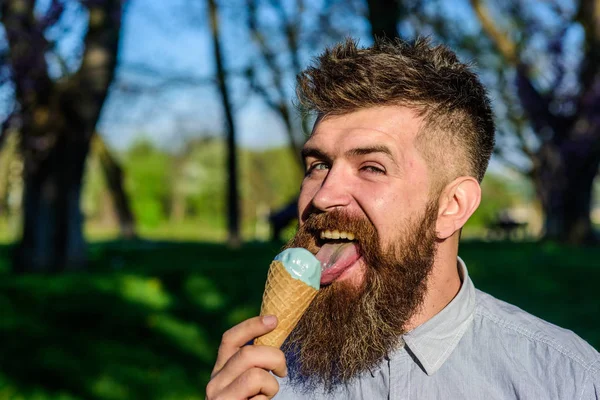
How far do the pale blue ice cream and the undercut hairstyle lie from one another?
546 millimetres

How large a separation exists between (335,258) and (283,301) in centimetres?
30

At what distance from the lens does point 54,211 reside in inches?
417

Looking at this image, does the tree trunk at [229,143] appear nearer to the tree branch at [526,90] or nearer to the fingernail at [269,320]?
the tree branch at [526,90]

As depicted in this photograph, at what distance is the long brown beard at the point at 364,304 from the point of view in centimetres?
235

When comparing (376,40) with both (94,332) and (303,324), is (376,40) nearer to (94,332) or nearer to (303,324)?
(303,324)

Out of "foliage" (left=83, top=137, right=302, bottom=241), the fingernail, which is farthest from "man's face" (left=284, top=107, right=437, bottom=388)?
"foliage" (left=83, top=137, right=302, bottom=241)

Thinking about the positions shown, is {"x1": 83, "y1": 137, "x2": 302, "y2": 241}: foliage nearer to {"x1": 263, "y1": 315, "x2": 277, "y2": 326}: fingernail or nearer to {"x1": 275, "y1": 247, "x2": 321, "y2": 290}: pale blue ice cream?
{"x1": 275, "y1": 247, "x2": 321, "y2": 290}: pale blue ice cream

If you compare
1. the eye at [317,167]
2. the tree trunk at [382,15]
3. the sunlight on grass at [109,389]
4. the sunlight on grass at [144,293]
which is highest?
the tree trunk at [382,15]

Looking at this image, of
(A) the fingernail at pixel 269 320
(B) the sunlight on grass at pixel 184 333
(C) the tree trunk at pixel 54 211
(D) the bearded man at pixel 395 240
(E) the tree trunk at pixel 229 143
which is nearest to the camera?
(A) the fingernail at pixel 269 320

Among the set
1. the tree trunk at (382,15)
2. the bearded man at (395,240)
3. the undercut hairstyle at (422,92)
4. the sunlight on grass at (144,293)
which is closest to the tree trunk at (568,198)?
the tree trunk at (382,15)

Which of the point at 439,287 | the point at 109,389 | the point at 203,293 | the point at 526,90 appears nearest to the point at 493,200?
the point at 526,90

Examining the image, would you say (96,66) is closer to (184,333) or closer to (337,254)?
(184,333)

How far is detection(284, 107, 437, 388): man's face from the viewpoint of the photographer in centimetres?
233

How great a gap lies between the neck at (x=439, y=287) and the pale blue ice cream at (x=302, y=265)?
19.1 inches
